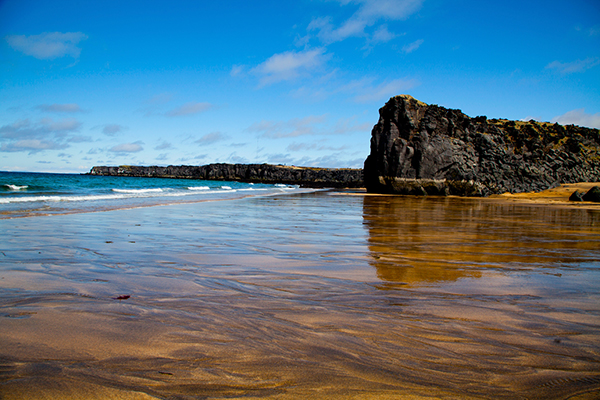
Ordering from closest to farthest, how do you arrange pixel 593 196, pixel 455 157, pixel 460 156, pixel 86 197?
pixel 86 197 < pixel 593 196 < pixel 455 157 < pixel 460 156

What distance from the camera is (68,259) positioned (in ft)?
14.5

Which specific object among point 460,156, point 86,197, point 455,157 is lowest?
point 86,197

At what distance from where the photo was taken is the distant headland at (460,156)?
31250mm

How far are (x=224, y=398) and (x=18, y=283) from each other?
3066 mm

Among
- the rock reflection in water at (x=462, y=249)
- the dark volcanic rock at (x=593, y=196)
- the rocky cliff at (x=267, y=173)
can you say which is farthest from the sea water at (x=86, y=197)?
the rocky cliff at (x=267, y=173)

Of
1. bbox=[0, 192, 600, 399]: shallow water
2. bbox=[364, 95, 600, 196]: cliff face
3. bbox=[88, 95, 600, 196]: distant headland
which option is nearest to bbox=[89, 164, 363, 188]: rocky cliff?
bbox=[88, 95, 600, 196]: distant headland

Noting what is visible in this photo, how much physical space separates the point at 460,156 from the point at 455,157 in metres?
0.78

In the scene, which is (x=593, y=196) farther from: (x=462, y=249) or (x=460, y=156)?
(x=462, y=249)

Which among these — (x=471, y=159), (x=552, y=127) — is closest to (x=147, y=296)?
(x=471, y=159)

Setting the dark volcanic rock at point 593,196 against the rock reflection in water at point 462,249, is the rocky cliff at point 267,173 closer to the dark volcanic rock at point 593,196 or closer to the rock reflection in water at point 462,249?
the dark volcanic rock at point 593,196

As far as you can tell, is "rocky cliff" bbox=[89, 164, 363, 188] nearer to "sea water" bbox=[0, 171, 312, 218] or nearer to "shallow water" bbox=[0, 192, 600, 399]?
"sea water" bbox=[0, 171, 312, 218]

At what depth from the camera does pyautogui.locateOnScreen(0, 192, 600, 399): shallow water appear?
1.70 m

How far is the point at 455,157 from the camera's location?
103 ft

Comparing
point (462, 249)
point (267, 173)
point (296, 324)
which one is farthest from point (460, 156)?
point (267, 173)
